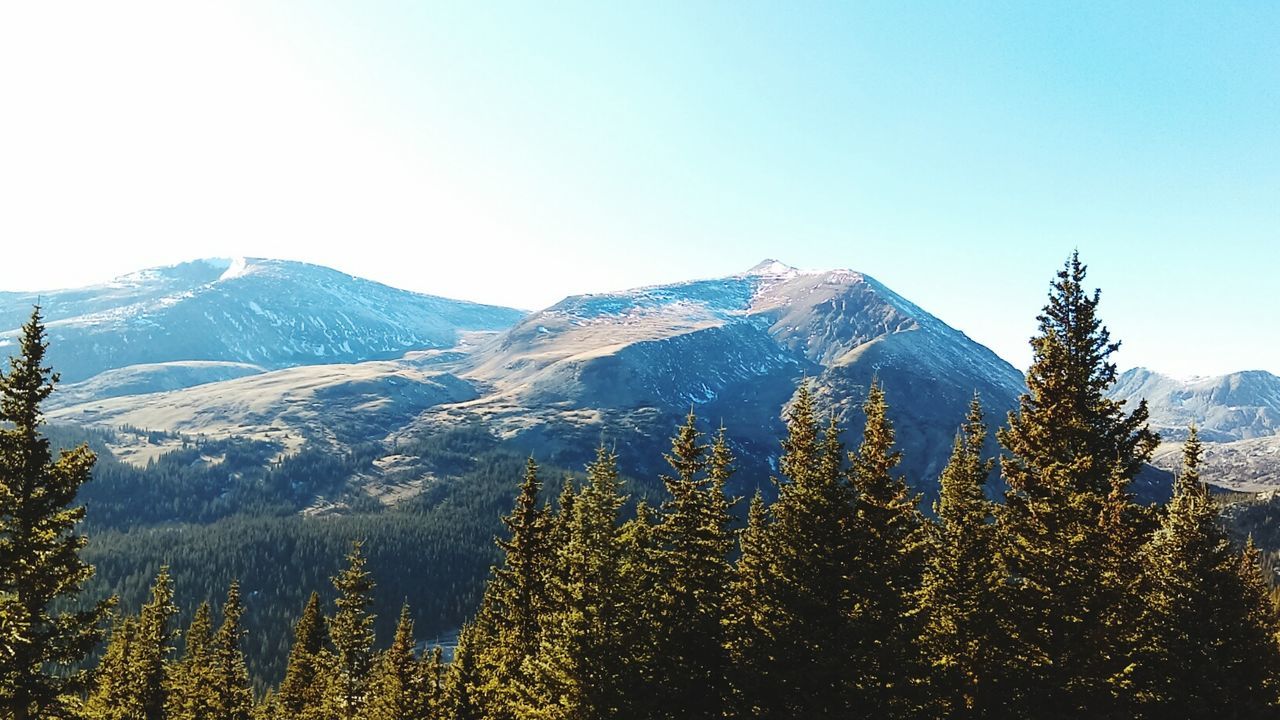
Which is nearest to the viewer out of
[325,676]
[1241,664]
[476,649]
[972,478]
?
[1241,664]

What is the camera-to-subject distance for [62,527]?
24.0 meters

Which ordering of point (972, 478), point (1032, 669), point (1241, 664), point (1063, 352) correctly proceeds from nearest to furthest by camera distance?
point (1032, 669) < point (1063, 352) < point (1241, 664) < point (972, 478)

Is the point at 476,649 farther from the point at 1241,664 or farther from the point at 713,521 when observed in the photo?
the point at 1241,664

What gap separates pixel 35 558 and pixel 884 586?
28583 millimetres

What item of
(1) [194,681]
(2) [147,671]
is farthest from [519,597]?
(1) [194,681]

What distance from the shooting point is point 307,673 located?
68.6 metres

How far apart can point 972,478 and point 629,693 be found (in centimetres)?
2195

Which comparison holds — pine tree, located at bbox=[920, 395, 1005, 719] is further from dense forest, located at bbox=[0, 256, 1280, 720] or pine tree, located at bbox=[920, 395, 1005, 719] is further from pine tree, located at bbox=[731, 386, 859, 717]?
pine tree, located at bbox=[731, 386, 859, 717]

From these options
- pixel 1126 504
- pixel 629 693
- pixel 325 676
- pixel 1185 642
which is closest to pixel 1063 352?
pixel 1126 504

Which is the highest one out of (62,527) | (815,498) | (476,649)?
(815,498)

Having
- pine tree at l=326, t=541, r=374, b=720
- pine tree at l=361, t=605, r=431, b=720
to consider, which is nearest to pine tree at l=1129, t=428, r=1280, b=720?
pine tree at l=361, t=605, r=431, b=720

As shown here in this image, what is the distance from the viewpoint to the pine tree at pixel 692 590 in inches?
990

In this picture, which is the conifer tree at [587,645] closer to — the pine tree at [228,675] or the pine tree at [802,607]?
the pine tree at [802,607]

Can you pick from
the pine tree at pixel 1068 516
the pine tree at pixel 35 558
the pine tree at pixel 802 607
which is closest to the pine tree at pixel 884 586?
the pine tree at pixel 802 607
